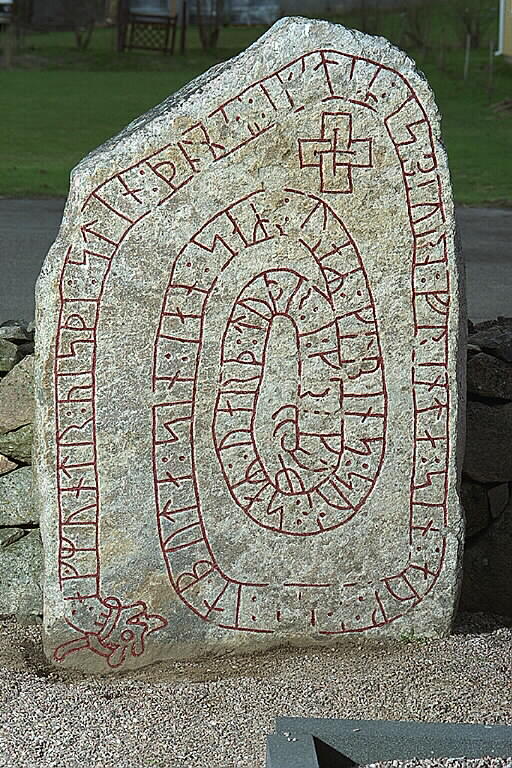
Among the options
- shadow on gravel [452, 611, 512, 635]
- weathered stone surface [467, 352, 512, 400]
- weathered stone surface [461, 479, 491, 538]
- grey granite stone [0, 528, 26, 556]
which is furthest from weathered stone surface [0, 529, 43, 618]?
weathered stone surface [467, 352, 512, 400]

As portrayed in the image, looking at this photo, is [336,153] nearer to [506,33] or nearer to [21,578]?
[21,578]

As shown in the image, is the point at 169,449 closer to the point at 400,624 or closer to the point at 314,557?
the point at 314,557

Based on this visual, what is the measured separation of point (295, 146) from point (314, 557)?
121 cm

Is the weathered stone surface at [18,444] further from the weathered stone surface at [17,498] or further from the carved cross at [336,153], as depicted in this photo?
the carved cross at [336,153]

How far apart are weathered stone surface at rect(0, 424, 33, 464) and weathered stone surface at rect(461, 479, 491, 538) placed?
1.49 meters

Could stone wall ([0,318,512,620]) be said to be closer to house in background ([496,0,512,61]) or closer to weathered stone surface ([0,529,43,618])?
weathered stone surface ([0,529,43,618])

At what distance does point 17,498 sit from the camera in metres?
4.56

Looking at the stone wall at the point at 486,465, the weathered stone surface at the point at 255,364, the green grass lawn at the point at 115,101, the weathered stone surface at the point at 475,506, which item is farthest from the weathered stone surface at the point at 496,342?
the green grass lawn at the point at 115,101

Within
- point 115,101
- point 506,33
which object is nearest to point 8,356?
point 115,101

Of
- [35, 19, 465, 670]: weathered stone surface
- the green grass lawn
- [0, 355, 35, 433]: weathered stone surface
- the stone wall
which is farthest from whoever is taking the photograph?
the green grass lawn

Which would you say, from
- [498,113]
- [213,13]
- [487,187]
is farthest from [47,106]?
[213,13]

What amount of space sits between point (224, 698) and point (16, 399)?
1.25 m

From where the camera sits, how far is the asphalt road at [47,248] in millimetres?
8430

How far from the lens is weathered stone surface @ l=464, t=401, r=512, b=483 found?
15.8ft
